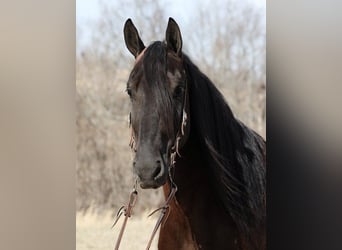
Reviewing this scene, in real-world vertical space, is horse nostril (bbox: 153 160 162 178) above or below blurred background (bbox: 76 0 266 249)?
below

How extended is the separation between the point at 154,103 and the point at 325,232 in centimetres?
62

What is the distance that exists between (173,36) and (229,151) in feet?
1.18

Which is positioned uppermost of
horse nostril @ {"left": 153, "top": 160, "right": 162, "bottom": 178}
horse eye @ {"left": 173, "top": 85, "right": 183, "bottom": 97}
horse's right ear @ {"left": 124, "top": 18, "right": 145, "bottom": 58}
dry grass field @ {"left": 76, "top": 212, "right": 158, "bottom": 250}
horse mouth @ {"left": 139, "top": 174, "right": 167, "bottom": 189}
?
horse's right ear @ {"left": 124, "top": 18, "right": 145, "bottom": 58}

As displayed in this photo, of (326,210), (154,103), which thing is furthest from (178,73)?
(326,210)

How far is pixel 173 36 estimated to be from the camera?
55.1 inches

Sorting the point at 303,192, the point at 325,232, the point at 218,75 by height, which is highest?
the point at 218,75

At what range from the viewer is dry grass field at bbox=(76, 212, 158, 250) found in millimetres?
1415

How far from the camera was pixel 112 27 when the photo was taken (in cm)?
143

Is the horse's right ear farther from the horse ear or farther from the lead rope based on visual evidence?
the lead rope

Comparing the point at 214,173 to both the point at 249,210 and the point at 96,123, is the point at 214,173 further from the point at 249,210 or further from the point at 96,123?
the point at 96,123

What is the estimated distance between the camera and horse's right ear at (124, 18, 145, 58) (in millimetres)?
1415

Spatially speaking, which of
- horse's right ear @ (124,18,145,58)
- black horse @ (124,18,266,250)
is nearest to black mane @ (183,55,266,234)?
black horse @ (124,18,266,250)

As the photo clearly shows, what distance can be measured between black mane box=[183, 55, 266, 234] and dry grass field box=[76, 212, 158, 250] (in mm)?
231

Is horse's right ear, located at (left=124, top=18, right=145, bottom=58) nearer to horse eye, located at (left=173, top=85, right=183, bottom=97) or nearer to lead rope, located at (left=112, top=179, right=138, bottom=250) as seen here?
horse eye, located at (left=173, top=85, right=183, bottom=97)
